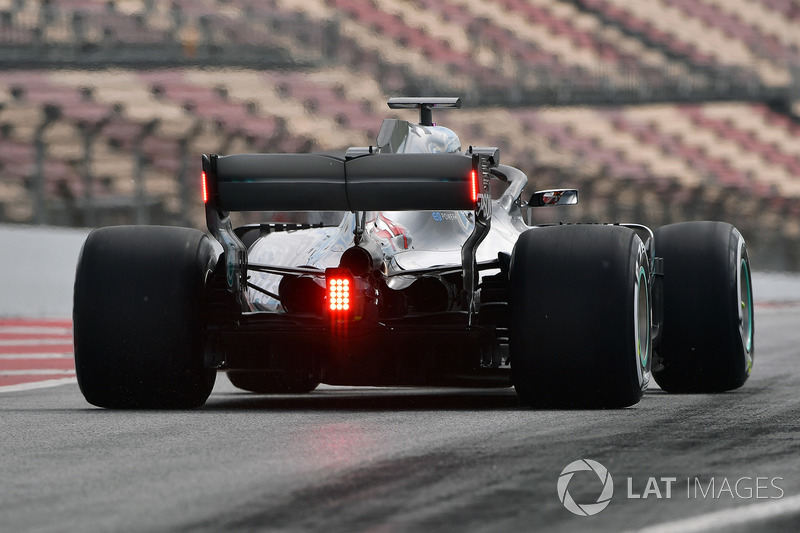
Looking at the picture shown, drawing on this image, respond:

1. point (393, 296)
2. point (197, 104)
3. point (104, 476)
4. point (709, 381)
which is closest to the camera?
point (104, 476)

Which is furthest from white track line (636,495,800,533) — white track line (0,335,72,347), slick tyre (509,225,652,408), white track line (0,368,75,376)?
white track line (0,335,72,347)

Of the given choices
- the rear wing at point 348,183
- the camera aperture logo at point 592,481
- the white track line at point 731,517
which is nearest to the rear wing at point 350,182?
the rear wing at point 348,183

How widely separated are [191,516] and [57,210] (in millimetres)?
11686

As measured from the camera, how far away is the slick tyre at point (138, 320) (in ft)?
19.9

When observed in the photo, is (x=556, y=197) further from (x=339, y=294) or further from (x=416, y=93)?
(x=416, y=93)

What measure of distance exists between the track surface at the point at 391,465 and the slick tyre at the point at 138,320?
0.15 m

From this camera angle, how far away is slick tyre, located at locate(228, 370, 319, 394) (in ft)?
25.0

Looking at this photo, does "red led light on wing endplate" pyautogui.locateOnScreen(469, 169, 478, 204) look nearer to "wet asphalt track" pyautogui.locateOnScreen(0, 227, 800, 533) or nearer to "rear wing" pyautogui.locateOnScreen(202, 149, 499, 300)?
"rear wing" pyautogui.locateOnScreen(202, 149, 499, 300)

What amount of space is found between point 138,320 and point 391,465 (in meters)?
2.15

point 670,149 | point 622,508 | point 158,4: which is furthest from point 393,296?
point 670,149

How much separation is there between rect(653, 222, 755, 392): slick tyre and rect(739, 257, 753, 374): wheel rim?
0.03m

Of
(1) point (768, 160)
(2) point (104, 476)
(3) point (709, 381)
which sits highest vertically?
(2) point (104, 476)

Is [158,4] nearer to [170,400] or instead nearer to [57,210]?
[57,210]

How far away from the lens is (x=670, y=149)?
2695 centimetres
